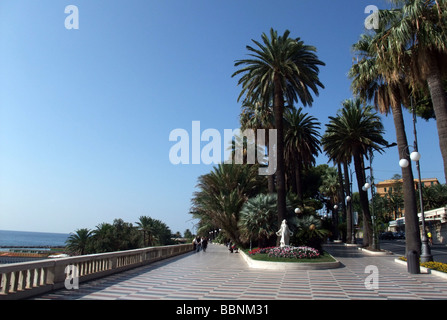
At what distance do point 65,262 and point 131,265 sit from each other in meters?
6.27

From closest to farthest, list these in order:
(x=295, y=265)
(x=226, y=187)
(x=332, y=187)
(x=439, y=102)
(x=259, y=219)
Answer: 1. (x=439, y=102)
2. (x=295, y=265)
3. (x=259, y=219)
4. (x=226, y=187)
5. (x=332, y=187)

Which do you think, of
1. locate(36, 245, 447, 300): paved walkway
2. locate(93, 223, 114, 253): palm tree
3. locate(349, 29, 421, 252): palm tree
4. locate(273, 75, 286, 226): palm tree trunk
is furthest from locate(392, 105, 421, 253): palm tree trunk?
locate(93, 223, 114, 253): palm tree

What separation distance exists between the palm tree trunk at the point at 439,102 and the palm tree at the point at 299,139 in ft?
72.9

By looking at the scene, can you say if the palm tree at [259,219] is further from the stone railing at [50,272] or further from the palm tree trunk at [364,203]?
the palm tree trunk at [364,203]

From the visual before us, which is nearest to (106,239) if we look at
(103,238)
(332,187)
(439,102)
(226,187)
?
(103,238)

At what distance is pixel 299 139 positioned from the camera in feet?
121

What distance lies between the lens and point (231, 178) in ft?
117

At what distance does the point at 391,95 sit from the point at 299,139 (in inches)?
654

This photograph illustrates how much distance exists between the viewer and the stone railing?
7.76 metres

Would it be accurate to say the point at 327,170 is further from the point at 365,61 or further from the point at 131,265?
the point at 131,265

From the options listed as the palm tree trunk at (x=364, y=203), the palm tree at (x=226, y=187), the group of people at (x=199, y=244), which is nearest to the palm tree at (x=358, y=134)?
the palm tree trunk at (x=364, y=203)

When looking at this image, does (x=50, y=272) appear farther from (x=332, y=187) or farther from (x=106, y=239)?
(x=332, y=187)
